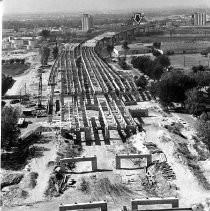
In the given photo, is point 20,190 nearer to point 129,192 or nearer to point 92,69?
point 129,192

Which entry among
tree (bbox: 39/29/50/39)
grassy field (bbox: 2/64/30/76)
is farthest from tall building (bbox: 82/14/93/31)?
tree (bbox: 39/29/50/39)

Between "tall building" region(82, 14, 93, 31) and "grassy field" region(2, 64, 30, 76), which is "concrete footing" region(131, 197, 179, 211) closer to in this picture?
"tall building" region(82, 14, 93, 31)

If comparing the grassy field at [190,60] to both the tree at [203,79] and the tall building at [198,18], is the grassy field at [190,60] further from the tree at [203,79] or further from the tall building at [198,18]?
the tree at [203,79]

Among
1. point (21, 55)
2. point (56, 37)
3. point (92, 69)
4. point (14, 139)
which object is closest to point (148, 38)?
point (56, 37)

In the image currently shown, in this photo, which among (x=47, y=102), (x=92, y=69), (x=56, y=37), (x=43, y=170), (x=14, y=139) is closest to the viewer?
(x=43, y=170)

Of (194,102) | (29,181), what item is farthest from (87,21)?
(29,181)

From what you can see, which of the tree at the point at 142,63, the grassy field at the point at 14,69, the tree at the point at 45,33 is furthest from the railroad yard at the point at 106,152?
the tree at the point at 45,33
